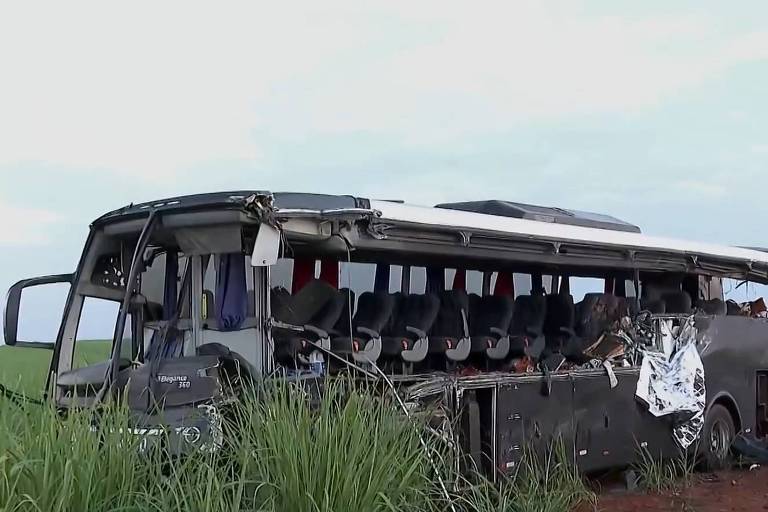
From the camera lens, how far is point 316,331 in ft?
24.5

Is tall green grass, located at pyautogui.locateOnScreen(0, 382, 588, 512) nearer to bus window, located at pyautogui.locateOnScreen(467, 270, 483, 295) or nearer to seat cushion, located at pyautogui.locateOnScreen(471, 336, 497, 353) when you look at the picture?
seat cushion, located at pyautogui.locateOnScreen(471, 336, 497, 353)

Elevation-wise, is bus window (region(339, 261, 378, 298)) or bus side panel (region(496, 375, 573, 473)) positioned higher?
bus window (region(339, 261, 378, 298))

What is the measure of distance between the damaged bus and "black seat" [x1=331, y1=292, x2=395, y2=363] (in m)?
0.02

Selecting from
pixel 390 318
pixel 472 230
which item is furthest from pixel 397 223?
pixel 390 318

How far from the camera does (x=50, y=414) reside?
197 inches

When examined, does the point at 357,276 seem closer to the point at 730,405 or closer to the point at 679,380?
the point at 679,380

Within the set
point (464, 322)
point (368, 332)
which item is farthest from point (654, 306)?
point (368, 332)

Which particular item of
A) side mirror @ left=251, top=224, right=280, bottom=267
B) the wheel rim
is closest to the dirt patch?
the wheel rim

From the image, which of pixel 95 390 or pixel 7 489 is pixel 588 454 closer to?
pixel 95 390

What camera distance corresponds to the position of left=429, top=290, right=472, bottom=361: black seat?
29.1 ft

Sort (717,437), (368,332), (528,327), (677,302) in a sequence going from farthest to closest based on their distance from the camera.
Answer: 1. (677,302)
2. (717,437)
3. (528,327)
4. (368,332)

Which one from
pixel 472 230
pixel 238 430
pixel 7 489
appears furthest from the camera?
pixel 472 230

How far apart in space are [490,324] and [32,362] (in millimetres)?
4317

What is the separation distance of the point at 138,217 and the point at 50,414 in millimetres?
2320
